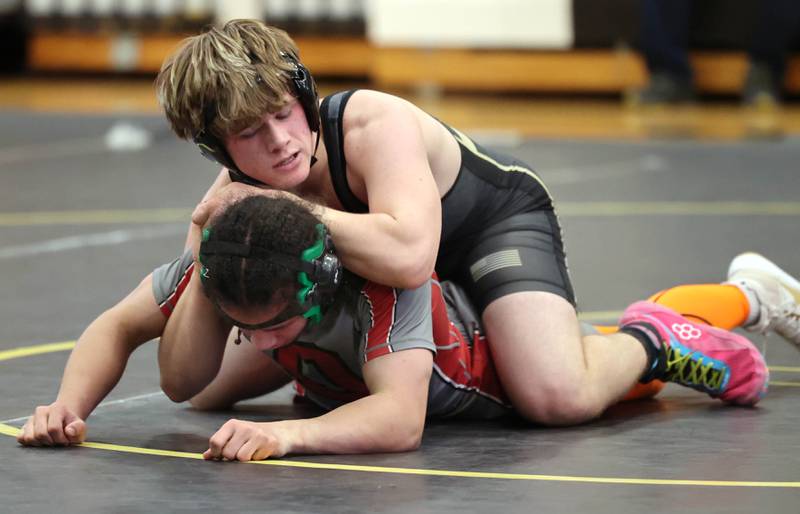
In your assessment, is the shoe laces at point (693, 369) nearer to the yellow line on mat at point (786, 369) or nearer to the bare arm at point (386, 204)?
the yellow line on mat at point (786, 369)

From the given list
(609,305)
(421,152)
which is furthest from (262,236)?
(609,305)

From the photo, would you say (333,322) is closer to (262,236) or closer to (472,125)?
(262,236)

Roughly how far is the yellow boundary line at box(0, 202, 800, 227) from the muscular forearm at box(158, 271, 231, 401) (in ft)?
10.5

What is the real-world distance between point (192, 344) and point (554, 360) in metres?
0.74

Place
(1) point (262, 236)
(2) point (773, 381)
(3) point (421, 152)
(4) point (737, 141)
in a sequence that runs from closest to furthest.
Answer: (1) point (262, 236), (3) point (421, 152), (2) point (773, 381), (4) point (737, 141)

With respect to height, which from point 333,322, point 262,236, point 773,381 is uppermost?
point 262,236

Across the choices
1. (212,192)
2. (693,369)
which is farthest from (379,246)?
(693,369)

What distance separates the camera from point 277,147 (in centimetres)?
292

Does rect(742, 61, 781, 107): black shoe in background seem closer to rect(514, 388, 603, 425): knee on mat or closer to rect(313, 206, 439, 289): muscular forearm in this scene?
rect(514, 388, 603, 425): knee on mat

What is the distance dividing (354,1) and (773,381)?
30.3 ft

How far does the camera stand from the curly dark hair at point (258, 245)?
279 centimetres

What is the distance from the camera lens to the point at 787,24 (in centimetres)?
1034

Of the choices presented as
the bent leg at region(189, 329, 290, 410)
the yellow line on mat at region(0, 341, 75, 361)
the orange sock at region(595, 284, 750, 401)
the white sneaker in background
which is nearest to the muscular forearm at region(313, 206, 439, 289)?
the bent leg at region(189, 329, 290, 410)

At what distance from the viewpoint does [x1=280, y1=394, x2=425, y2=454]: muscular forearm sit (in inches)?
114
